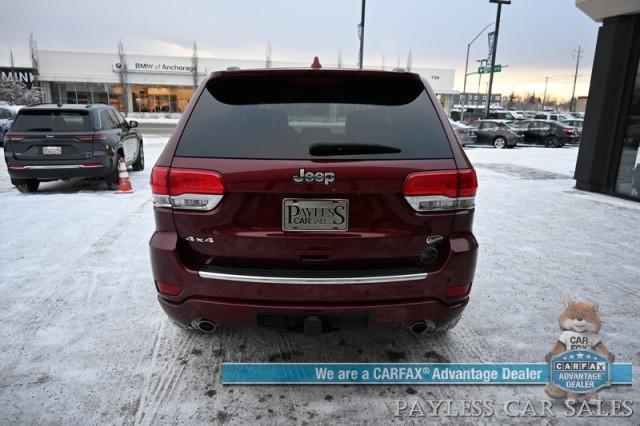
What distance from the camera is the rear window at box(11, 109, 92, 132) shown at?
317 inches

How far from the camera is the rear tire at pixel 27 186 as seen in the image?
27.9 feet

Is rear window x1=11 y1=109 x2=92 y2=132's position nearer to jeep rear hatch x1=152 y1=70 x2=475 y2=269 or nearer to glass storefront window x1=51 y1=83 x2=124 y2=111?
jeep rear hatch x1=152 y1=70 x2=475 y2=269

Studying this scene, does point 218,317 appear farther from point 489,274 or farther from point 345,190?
point 489,274

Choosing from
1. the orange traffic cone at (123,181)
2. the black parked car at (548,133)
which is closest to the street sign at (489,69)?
the black parked car at (548,133)

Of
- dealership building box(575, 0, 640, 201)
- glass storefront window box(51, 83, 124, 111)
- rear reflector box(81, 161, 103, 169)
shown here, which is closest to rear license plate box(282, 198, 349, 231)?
rear reflector box(81, 161, 103, 169)

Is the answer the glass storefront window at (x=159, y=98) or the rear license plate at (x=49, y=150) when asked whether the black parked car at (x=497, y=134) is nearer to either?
the rear license plate at (x=49, y=150)

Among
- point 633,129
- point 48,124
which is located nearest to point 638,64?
point 633,129

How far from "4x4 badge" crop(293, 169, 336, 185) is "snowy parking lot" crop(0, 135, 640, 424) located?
51.9 inches

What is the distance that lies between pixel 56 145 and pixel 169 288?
7149 mm

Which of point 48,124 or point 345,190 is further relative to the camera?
point 48,124

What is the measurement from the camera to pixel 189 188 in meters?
2.31

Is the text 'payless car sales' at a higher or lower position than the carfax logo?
higher

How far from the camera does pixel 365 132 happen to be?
2.44 meters

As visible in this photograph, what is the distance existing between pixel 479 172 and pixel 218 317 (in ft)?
36.9
